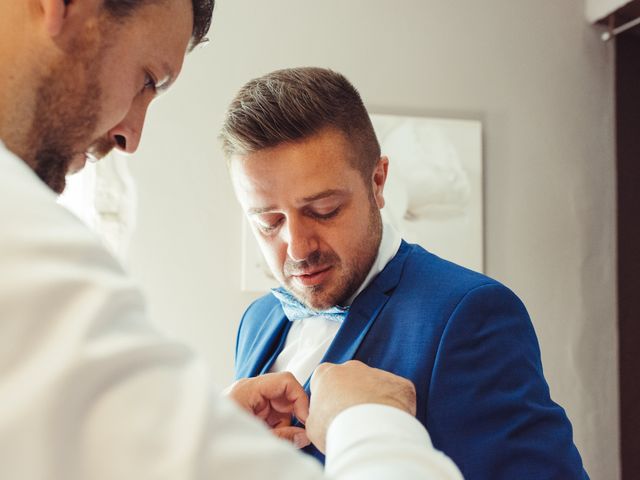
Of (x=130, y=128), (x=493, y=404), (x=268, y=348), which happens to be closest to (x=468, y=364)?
(x=493, y=404)

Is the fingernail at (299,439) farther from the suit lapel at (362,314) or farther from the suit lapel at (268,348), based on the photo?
the suit lapel at (268,348)

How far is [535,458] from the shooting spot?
1.24 metres

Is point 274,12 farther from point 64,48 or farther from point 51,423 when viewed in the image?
point 51,423

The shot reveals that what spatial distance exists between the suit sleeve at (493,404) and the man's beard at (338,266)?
286 mm

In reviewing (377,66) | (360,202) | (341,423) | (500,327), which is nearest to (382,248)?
(360,202)

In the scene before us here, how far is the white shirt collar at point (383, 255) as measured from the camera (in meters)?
1.58

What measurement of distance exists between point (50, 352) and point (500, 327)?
990mm

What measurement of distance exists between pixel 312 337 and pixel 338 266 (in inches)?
7.0

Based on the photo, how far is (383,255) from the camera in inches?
62.8

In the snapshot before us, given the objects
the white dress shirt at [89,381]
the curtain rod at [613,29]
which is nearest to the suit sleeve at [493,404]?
the white dress shirt at [89,381]

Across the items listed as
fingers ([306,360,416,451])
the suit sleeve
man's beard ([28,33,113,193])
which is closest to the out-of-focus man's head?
man's beard ([28,33,113,193])

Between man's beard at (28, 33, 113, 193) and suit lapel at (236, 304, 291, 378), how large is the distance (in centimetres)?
83

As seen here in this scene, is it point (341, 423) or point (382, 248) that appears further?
point (382, 248)

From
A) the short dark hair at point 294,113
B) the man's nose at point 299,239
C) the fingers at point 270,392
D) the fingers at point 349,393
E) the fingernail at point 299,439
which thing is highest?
the short dark hair at point 294,113
